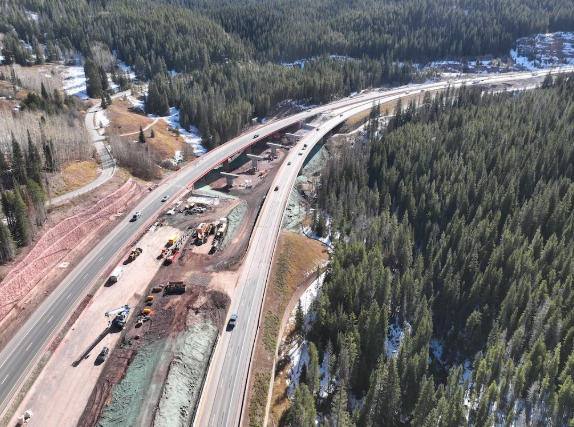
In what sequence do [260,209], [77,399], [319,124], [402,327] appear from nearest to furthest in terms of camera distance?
[77,399], [402,327], [260,209], [319,124]

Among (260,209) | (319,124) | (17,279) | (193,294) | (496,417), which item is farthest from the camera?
(319,124)

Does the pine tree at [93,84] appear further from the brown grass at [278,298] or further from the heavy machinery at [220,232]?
the brown grass at [278,298]

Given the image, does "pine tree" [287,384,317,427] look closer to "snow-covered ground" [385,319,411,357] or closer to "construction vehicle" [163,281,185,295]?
"snow-covered ground" [385,319,411,357]

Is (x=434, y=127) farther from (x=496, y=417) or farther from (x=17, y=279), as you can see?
(x=17, y=279)

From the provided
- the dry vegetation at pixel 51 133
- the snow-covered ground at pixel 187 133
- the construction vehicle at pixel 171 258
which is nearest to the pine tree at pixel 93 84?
the snow-covered ground at pixel 187 133

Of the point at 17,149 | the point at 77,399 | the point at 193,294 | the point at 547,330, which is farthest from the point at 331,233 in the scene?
the point at 17,149

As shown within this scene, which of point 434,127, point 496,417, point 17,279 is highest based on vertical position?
point 434,127

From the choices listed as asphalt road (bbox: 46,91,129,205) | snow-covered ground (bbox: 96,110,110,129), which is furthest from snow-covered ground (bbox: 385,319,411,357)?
snow-covered ground (bbox: 96,110,110,129)
